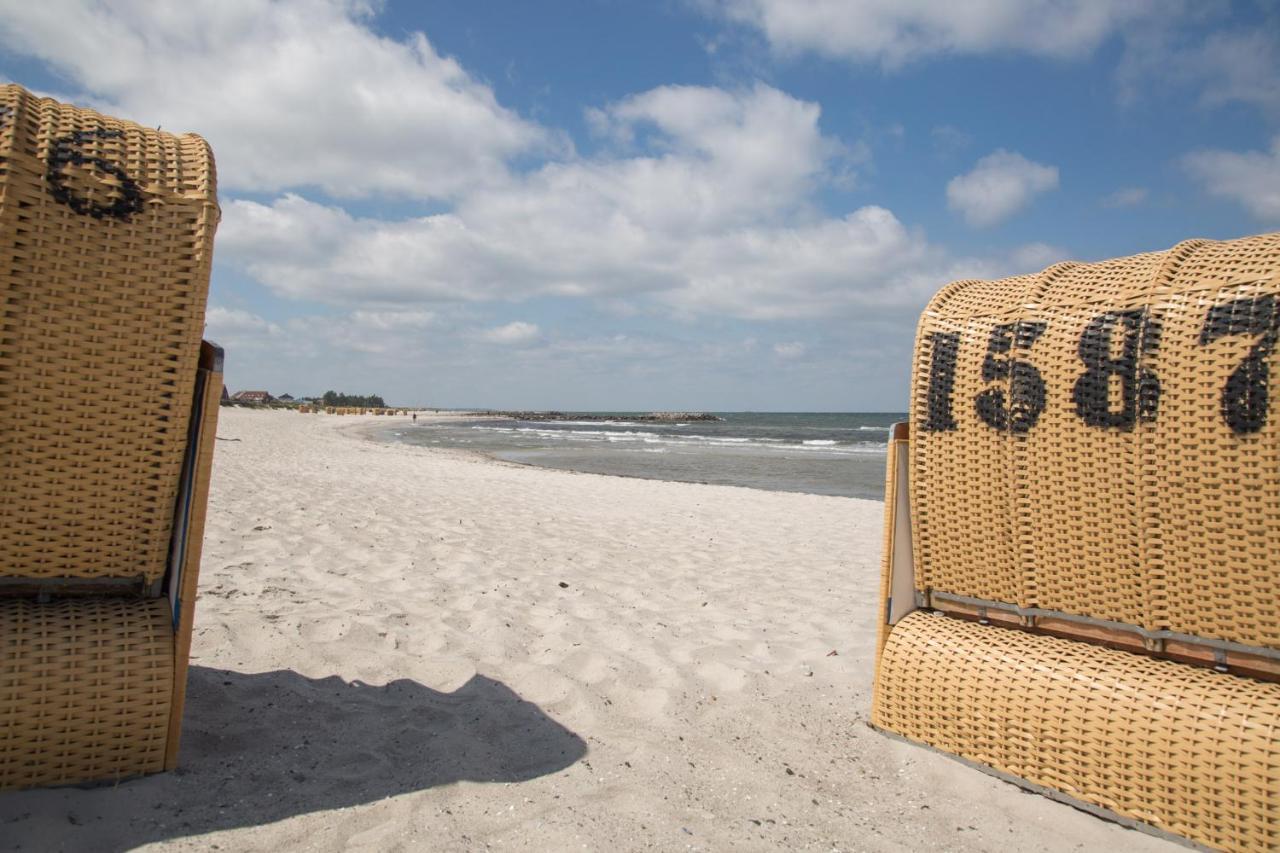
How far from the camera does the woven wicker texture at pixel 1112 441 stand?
1.99 metres

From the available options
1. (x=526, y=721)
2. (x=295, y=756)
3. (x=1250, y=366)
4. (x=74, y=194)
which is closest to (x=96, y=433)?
(x=74, y=194)

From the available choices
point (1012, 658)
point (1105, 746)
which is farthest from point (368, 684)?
point (1105, 746)

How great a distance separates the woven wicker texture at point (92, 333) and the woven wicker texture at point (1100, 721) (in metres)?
2.57

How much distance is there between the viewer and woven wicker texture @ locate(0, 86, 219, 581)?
190 cm

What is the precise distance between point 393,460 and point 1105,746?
52.9ft

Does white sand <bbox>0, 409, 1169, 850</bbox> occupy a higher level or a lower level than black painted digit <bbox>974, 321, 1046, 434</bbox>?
lower

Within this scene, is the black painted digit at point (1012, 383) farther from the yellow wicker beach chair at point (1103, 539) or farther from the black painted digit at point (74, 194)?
the black painted digit at point (74, 194)

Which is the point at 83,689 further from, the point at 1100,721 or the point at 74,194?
the point at 1100,721

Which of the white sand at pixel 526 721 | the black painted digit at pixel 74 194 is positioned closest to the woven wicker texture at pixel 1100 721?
the white sand at pixel 526 721

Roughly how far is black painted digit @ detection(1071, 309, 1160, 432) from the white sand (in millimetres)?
1206

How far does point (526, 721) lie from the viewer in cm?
278

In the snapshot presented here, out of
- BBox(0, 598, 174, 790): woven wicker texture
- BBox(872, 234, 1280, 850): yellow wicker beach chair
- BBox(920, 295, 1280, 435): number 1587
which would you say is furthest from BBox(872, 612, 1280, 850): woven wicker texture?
BBox(0, 598, 174, 790): woven wicker texture

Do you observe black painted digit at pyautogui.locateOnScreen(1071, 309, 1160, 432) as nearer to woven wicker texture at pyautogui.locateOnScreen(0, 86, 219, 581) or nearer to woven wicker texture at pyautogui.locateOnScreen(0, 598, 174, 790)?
woven wicker texture at pyautogui.locateOnScreen(0, 86, 219, 581)

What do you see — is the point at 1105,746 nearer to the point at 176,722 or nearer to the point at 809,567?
the point at 176,722
